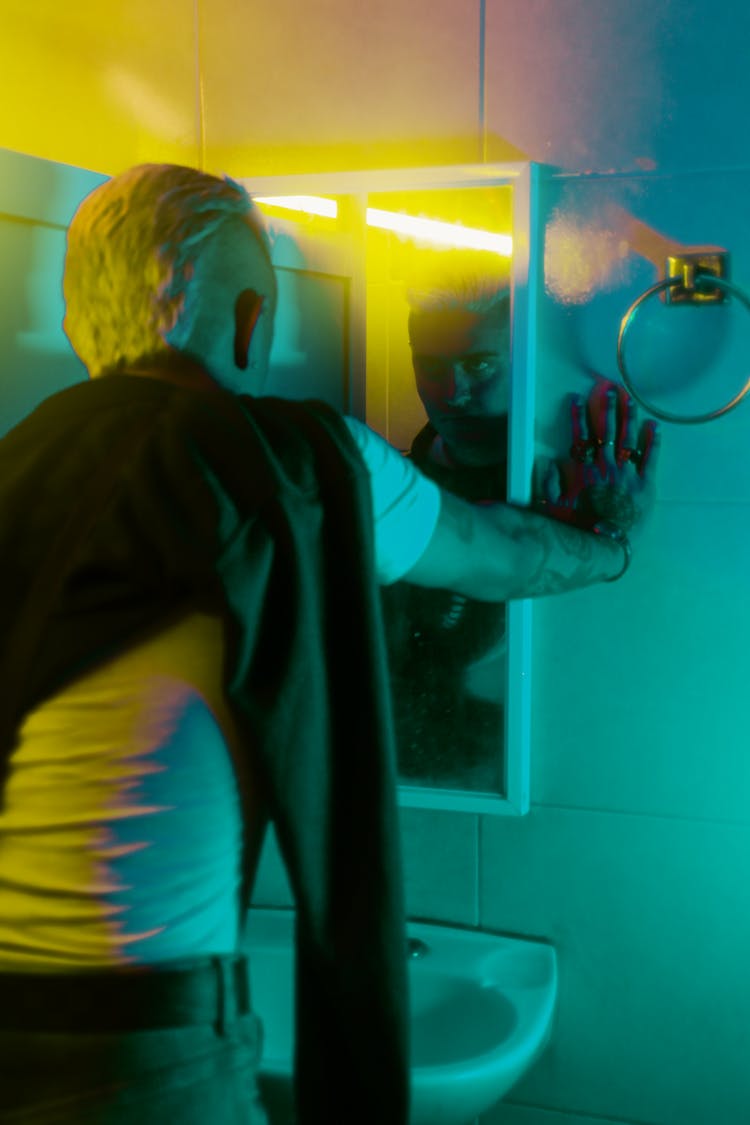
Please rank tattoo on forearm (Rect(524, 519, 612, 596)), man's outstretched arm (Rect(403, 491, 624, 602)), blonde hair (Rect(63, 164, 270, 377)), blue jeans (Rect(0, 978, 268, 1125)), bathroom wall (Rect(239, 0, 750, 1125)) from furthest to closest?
bathroom wall (Rect(239, 0, 750, 1125)) < tattoo on forearm (Rect(524, 519, 612, 596)) < man's outstretched arm (Rect(403, 491, 624, 602)) < blonde hair (Rect(63, 164, 270, 377)) < blue jeans (Rect(0, 978, 268, 1125))

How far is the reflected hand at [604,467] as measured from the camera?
1219mm

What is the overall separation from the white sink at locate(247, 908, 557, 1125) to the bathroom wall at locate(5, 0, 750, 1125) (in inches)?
1.8

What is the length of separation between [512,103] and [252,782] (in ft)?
2.99

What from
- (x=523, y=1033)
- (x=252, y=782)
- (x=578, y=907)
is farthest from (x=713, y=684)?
(x=252, y=782)

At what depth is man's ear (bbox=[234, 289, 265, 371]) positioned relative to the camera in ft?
2.85

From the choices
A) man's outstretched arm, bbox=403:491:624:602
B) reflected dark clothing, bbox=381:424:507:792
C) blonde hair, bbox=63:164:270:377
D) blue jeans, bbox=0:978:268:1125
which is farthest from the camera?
reflected dark clothing, bbox=381:424:507:792

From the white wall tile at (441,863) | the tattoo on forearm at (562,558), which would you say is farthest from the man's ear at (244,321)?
the white wall tile at (441,863)

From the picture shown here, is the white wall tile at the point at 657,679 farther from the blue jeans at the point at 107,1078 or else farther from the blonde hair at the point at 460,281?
the blue jeans at the point at 107,1078

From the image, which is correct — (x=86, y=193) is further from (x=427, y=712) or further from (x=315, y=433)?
(x=427, y=712)

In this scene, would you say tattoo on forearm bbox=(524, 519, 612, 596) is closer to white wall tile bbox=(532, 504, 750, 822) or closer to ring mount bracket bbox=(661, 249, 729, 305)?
white wall tile bbox=(532, 504, 750, 822)

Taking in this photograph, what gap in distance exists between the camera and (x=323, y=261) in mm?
1333

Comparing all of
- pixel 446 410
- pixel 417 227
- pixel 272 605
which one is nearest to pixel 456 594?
pixel 446 410

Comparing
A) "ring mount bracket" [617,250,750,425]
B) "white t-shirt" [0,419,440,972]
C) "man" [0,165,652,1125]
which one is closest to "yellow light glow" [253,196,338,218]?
"ring mount bracket" [617,250,750,425]

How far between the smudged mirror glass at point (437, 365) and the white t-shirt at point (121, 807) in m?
0.60
